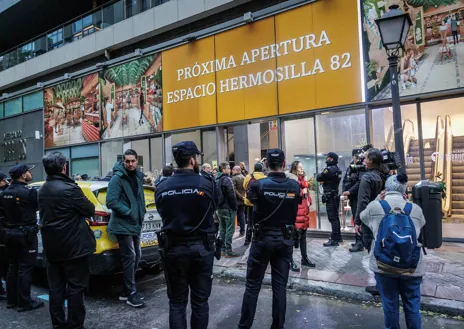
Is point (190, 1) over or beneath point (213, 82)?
over

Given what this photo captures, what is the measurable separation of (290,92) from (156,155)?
568 centimetres

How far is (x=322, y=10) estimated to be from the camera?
29.6ft

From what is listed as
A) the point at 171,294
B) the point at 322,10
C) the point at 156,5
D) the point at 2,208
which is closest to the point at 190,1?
the point at 156,5

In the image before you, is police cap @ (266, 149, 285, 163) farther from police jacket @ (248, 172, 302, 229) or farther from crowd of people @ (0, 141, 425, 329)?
police jacket @ (248, 172, 302, 229)

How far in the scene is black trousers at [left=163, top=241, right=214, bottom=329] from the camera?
10.0 feet

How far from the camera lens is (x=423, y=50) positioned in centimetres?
780

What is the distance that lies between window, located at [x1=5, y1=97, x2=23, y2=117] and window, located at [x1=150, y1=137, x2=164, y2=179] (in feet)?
31.5

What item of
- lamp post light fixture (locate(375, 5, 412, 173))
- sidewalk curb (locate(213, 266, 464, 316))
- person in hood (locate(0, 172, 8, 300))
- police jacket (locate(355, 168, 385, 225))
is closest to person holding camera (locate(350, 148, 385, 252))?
police jacket (locate(355, 168, 385, 225))

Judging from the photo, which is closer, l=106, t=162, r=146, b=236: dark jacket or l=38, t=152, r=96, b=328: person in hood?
l=38, t=152, r=96, b=328: person in hood

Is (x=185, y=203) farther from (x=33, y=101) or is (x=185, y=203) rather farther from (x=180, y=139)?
(x=33, y=101)

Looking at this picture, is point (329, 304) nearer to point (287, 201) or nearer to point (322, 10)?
point (287, 201)

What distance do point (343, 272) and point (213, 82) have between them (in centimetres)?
724

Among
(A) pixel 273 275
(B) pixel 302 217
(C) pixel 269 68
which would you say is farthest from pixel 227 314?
(C) pixel 269 68

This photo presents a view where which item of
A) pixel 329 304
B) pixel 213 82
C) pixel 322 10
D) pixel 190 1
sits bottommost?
pixel 329 304
